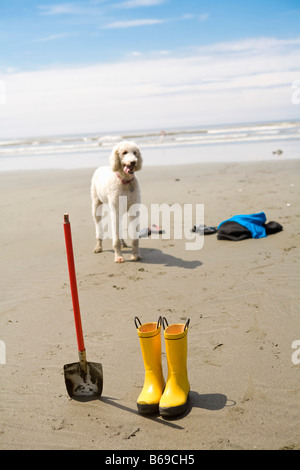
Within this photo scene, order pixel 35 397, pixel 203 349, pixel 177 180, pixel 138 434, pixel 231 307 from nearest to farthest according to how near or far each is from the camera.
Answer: pixel 138 434, pixel 35 397, pixel 203 349, pixel 231 307, pixel 177 180

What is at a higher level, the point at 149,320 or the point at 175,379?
the point at 175,379

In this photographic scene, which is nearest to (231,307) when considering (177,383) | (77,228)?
(177,383)

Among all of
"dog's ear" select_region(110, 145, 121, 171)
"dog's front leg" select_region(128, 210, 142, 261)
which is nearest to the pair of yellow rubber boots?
"dog's front leg" select_region(128, 210, 142, 261)

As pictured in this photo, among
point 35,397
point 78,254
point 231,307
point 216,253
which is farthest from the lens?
point 78,254

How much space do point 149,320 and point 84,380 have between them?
1.30m

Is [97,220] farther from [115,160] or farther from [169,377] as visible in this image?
[169,377]

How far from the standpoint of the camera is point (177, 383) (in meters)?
2.96

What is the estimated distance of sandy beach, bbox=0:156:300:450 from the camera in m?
2.71

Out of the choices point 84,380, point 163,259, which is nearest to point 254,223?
point 163,259

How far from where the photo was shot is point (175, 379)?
2967 millimetres

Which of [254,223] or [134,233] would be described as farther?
[254,223]
